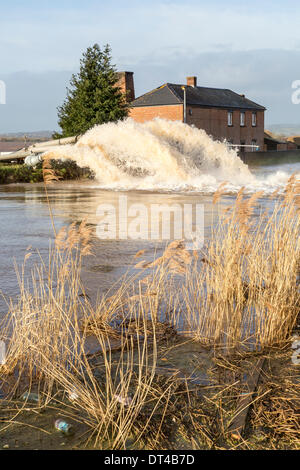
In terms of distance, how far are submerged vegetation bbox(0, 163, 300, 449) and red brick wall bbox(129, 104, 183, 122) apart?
2058 inches

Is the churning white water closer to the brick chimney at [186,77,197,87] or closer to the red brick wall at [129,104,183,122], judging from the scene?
the red brick wall at [129,104,183,122]

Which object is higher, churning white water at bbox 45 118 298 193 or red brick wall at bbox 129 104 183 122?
red brick wall at bbox 129 104 183 122

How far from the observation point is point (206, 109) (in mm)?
59344

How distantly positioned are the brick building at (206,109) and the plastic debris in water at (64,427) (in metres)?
51.9

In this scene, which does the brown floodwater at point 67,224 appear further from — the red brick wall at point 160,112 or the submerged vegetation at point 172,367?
the red brick wall at point 160,112

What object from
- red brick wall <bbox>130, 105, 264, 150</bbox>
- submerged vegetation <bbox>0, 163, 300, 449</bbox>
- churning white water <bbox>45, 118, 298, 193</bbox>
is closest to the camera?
submerged vegetation <bbox>0, 163, 300, 449</bbox>

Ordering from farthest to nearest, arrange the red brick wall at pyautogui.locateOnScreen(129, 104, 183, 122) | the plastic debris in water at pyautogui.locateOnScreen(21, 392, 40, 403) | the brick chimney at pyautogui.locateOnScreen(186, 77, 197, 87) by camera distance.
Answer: the brick chimney at pyautogui.locateOnScreen(186, 77, 197, 87), the red brick wall at pyautogui.locateOnScreen(129, 104, 183, 122), the plastic debris in water at pyautogui.locateOnScreen(21, 392, 40, 403)

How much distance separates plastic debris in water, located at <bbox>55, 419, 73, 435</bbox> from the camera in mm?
3842

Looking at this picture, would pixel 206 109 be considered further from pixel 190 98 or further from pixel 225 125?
pixel 225 125

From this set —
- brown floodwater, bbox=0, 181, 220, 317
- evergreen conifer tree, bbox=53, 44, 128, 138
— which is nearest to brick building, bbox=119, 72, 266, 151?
evergreen conifer tree, bbox=53, 44, 128, 138

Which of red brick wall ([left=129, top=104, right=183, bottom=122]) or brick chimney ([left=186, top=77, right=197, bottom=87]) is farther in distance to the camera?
brick chimney ([left=186, top=77, right=197, bottom=87])

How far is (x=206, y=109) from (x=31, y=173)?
35.2 m
